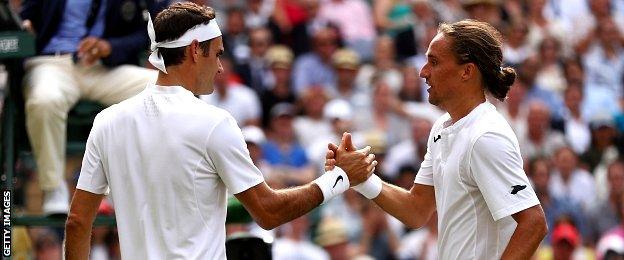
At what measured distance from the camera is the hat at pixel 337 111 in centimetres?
1327

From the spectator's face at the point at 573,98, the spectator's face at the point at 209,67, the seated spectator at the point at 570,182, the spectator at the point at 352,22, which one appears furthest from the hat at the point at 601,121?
the spectator's face at the point at 209,67

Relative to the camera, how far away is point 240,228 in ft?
35.9

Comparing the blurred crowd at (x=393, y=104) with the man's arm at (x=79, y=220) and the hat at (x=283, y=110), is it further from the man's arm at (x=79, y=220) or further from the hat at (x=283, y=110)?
the man's arm at (x=79, y=220)

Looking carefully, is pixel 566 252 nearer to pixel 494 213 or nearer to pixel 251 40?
pixel 251 40

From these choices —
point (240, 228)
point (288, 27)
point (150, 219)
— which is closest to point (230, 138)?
point (150, 219)

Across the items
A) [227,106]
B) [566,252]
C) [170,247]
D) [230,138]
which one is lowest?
[566,252]

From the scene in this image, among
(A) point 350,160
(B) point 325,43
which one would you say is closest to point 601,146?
(B) point 325,43

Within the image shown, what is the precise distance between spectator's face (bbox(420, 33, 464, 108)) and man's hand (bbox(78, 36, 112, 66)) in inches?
105

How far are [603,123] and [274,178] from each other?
3.88 meters

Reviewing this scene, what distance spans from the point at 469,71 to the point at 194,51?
1254 millimetres

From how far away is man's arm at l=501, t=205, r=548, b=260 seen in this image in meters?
6.02

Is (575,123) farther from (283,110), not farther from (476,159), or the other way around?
(476,159)

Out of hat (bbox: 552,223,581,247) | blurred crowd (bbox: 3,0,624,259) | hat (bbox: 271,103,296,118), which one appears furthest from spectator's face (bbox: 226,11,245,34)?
hat (bbox: 552,223,581,247)

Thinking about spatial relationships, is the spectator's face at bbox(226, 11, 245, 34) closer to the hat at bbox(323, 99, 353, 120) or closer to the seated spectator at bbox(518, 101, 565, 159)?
the hat at bbox(323, 99, 353, 120)
